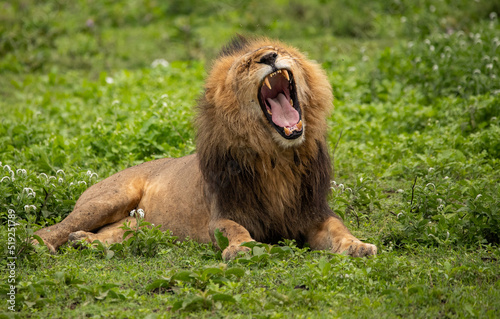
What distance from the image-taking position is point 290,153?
15.1 ft

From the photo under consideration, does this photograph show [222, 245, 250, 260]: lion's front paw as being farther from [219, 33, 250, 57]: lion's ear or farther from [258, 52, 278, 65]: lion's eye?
[219, 33, 250, 57]: lion's ear

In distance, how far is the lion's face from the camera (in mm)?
4500

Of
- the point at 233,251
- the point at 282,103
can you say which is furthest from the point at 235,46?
the point at 233,251

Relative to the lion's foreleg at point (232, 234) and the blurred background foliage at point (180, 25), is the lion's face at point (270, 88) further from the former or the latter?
the blurred background foliage at point (180, 25)

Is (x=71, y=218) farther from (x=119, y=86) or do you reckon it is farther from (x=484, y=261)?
(x=119, y=86)

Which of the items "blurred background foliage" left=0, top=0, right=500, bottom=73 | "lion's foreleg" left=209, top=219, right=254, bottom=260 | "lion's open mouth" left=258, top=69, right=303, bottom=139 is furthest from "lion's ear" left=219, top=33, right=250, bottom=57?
"blurred background foliage" left=0, top=0, right=500, bottom=73

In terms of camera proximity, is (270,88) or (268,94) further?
(268,94)

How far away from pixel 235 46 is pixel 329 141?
2532 mm

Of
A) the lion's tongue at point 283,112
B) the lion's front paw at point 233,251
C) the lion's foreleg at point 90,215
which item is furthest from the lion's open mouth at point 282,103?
Result: the lion's foreleg at point 90,215

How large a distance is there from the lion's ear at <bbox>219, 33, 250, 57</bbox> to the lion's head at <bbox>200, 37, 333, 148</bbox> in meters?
0.06

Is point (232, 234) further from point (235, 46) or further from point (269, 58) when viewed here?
point (235, 46)

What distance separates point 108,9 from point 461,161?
34.3 ft

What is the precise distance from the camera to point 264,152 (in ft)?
14.8

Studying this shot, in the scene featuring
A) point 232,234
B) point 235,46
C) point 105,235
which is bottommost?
point 105,235
